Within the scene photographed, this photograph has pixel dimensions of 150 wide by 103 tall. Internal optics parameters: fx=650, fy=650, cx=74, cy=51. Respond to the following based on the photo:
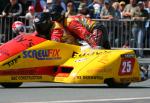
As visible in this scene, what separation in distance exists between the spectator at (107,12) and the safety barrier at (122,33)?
0.53ft

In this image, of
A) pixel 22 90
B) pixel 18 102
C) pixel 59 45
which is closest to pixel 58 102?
pixel 18 102

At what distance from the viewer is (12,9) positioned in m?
19.5

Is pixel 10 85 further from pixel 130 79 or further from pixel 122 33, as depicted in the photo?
pixel 122 33

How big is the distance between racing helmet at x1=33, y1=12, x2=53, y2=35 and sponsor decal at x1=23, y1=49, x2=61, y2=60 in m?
0.60

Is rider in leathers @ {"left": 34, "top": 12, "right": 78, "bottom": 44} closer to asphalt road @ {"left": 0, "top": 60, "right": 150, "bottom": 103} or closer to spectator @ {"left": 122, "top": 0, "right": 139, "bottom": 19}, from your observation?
asphalt road @ {"left": 0, "top": 60, "right": 150, "bottom": 103}

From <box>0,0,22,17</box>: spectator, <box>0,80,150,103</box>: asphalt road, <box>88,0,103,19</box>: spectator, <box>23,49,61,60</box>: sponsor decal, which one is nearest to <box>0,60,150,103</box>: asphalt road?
<box>0,80,150,103</box>: asphalt road

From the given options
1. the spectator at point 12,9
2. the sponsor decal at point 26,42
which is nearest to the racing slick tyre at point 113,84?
the sponsor decal at point 26,42

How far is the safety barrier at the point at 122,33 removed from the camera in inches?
768

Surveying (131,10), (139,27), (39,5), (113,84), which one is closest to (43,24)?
(113,84)

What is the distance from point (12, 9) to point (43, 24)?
6533 mm

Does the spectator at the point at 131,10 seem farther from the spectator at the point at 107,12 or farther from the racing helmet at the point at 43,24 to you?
the racing helmet at the point at 43,24

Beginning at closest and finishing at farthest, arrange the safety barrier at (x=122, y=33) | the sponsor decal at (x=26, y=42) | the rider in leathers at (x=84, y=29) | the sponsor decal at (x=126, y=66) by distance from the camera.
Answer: the sponsor decal at (x=26, y=42), the sponsor decal at (x=126, y=66), the rider in leathers at (x=84, y=29), the safety barrier at (x=122, y=33)

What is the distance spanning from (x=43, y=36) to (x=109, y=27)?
714 cm

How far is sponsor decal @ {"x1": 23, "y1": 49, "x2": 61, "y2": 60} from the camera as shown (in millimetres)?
12445
